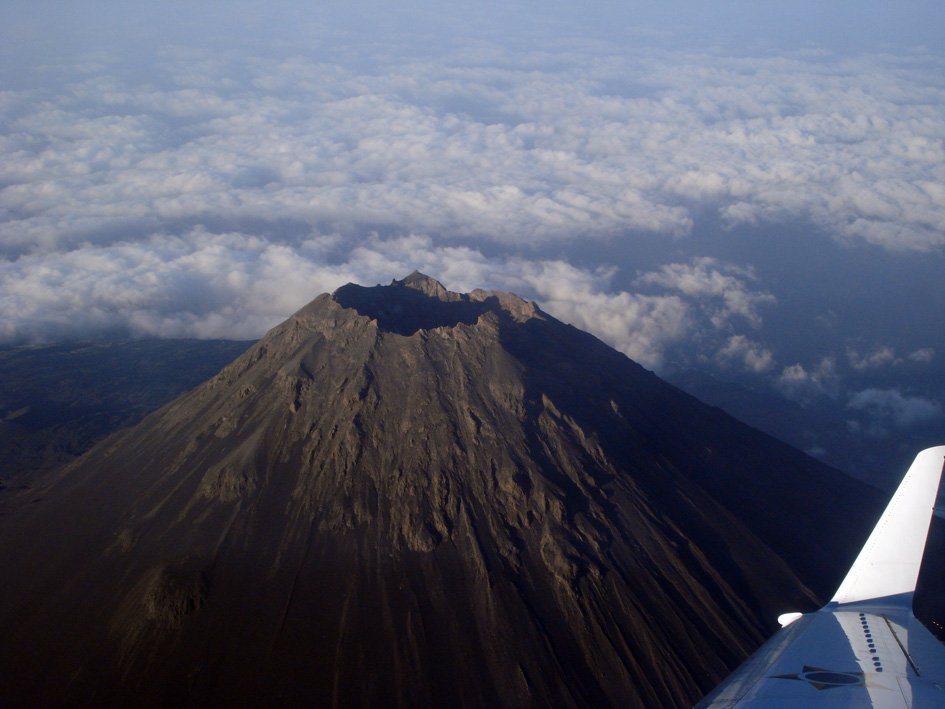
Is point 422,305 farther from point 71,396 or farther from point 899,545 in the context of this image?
point 71,396

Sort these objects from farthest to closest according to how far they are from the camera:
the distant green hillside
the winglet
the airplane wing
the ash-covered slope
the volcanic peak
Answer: the distant green hillside
the volcanic peak
the ash-covered slope
the winglet
the airplane wing

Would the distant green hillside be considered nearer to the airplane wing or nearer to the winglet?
the airplane wing

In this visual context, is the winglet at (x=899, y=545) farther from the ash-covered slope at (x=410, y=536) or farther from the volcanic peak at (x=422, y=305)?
the volcanic peak at (x=422, y=305)

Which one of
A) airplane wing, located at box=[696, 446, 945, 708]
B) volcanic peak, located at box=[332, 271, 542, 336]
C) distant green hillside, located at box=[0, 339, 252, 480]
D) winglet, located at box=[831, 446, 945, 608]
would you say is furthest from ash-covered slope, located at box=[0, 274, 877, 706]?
distant green hillside, located at box=[0, 339, 252, 480]

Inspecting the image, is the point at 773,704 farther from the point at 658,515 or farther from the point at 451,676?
the point at 658,515

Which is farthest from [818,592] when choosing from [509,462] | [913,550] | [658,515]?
[913,550]
